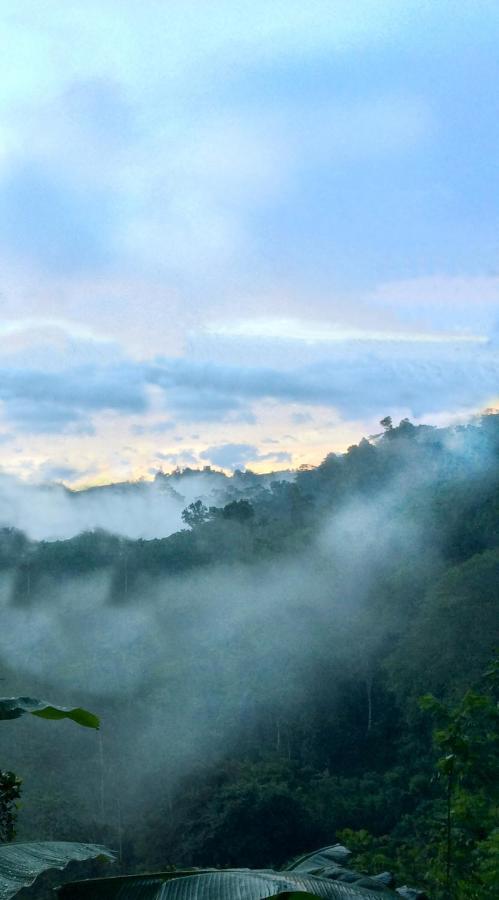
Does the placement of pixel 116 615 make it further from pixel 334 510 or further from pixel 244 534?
pixel 334 510

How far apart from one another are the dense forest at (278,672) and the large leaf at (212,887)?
3.71 meters

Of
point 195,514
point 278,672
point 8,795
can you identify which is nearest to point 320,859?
point 8,795

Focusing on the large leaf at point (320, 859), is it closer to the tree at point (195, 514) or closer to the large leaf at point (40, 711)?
the large leaf at point (40, 711)

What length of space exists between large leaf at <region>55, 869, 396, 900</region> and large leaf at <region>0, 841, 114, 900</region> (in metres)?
0.09

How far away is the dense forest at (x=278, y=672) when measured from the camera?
11578mm

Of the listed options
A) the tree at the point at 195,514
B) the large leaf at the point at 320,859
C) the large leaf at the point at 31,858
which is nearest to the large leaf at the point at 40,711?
the large leaf at the point at 31,858

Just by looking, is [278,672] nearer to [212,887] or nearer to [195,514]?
[195,514]

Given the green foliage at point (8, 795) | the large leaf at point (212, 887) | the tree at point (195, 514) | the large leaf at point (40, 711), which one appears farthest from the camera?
the tree at point (195, 514)

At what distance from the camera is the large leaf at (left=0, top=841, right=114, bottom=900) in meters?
2.00

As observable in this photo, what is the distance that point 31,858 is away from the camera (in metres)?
2.20

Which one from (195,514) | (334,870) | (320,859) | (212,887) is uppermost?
(195,514)

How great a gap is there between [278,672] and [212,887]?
14875 millimetres

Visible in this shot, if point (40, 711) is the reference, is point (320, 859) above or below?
below

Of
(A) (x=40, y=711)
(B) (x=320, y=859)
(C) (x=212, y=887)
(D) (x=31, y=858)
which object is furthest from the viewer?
(B) (x=320, y=859)
